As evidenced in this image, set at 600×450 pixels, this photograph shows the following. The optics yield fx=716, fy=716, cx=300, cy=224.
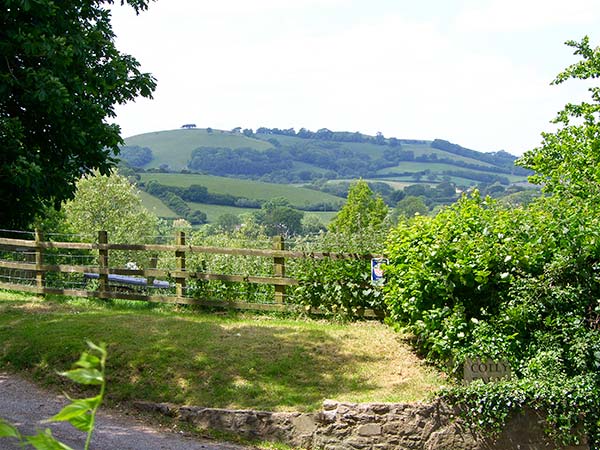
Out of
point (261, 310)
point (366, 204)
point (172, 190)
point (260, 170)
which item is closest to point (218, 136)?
point (260, 170)

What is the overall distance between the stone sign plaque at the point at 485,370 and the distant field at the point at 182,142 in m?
137

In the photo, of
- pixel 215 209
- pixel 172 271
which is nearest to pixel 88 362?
pixel 172 271

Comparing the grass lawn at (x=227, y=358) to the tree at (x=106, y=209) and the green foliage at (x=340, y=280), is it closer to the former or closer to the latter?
the green foliage at (x=340, y=280)

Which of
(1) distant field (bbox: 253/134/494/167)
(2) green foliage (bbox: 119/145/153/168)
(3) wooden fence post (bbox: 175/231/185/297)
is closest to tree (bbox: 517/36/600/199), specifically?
(3) wooden fence post (bbox: 175/231/185/297)

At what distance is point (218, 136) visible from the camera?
167 m

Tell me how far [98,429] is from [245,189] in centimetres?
10036

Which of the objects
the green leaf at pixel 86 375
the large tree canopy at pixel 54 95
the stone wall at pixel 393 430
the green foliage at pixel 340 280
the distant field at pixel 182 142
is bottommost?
the stone wall at pixel 393 430

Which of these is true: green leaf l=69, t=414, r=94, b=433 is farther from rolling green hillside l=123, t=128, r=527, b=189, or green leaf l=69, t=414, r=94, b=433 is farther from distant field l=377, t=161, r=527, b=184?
distant field l=377, t=161, r=527, b=184

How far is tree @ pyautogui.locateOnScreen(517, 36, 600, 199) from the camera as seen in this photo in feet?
44.0

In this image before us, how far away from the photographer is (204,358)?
34.1 feet

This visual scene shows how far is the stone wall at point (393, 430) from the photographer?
8742 mm

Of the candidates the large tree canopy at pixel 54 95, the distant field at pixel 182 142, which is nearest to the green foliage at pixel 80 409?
the large tree canopy at pixel 54 95

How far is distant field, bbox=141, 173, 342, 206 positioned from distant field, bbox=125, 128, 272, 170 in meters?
34.3

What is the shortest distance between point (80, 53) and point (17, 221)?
9.61 ft
